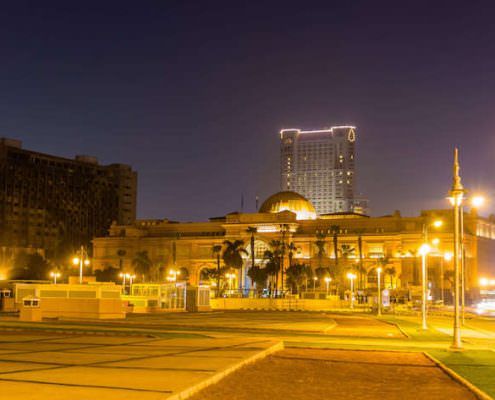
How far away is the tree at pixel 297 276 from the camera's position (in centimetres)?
11406

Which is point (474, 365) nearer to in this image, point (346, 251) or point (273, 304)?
point (273, 304)

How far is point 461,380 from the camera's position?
1794 cm

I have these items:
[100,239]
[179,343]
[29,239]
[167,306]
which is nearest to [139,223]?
[100,239]

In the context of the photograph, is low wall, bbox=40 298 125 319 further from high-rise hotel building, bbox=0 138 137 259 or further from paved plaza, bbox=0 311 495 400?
high-rise hotel building, bbox=0 138 137 259

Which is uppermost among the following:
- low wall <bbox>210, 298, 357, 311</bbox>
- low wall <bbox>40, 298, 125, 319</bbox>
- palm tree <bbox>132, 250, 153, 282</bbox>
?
palm tree <bbox>132, 250, 153, 282</bbox>

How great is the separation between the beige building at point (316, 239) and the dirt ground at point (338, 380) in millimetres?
101990

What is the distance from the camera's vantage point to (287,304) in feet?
281

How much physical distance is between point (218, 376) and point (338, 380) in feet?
10.3

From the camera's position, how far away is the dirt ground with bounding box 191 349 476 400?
1579 cm

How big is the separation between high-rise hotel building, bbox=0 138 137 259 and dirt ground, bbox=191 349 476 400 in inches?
5303

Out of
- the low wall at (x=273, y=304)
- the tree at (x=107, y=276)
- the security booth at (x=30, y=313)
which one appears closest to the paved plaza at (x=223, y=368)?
the security booth at (x=30, y=313)

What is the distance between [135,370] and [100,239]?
14382 cm

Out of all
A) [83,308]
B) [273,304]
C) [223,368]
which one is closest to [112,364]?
[223,368]

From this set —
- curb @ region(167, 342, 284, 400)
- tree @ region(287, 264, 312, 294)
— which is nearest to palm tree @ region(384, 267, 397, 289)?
tree @ region(287, 264, 312, 294)
